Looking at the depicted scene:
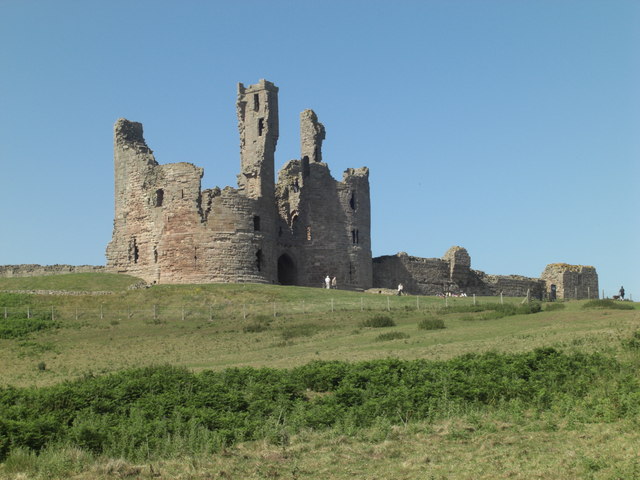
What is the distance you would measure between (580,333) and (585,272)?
43.0 meters

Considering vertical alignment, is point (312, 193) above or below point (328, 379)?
above

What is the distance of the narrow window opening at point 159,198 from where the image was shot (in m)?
56.3

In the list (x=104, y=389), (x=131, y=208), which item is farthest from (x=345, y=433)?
(x=131, y=208)

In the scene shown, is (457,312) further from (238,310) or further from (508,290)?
(508,290)

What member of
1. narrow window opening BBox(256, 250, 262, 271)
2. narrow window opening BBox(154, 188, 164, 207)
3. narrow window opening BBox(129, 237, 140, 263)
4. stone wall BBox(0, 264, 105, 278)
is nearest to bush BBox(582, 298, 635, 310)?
narrow window opening BBox(256, 250, 262, 271)

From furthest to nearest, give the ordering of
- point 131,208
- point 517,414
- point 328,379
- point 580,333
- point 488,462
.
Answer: point 131,208 < point 580,333 < point 328,379 < point 517,414 < point 488,462

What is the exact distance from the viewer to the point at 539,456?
52.2 feet

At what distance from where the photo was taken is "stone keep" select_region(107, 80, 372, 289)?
177 ft

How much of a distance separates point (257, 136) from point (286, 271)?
28.6ft

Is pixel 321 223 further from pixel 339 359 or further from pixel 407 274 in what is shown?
pixel 339 359

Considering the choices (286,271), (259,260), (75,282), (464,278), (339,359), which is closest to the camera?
(339,359)

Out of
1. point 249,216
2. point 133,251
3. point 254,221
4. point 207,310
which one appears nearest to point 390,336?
point 207,310

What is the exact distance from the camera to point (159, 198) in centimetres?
5644

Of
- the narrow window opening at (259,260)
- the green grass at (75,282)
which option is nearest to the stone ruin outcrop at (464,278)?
the narrow window opening at (259,260)
